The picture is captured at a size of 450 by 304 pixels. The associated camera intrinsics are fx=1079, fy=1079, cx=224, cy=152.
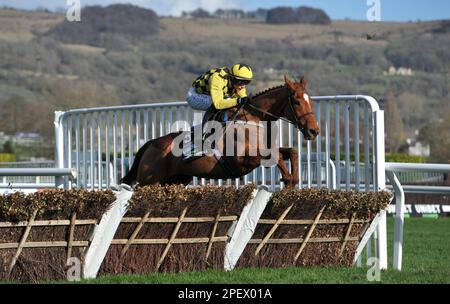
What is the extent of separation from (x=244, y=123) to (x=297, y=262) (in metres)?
2.18

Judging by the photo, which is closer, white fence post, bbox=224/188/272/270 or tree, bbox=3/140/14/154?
white fence post, bbox=224/188/272/270

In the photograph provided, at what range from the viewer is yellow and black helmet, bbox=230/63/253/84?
10.0m

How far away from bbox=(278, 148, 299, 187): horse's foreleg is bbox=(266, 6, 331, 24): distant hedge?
109 metres

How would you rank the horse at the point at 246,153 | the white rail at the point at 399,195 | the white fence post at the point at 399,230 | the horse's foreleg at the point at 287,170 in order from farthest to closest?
the horse at the point at 246,153
the horse's foreleg at the point at 287,170
the white fence post at the point at 399,230
the white rail at the point at 399,195

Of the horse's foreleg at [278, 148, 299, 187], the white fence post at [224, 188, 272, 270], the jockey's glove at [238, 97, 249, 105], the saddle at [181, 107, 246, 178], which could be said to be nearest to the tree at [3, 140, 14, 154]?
the saddle at [181, 107, 246, 178]

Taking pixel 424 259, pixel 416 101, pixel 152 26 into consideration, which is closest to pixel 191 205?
pixel 424 259

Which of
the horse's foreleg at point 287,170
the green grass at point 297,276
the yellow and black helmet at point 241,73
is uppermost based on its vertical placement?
the yellow and black helmet at point 241,73

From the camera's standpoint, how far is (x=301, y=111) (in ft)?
31.3

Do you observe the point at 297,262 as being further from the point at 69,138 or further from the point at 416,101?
the point at 416,101

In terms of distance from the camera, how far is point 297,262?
802 cm

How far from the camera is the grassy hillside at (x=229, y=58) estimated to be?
84.8m
